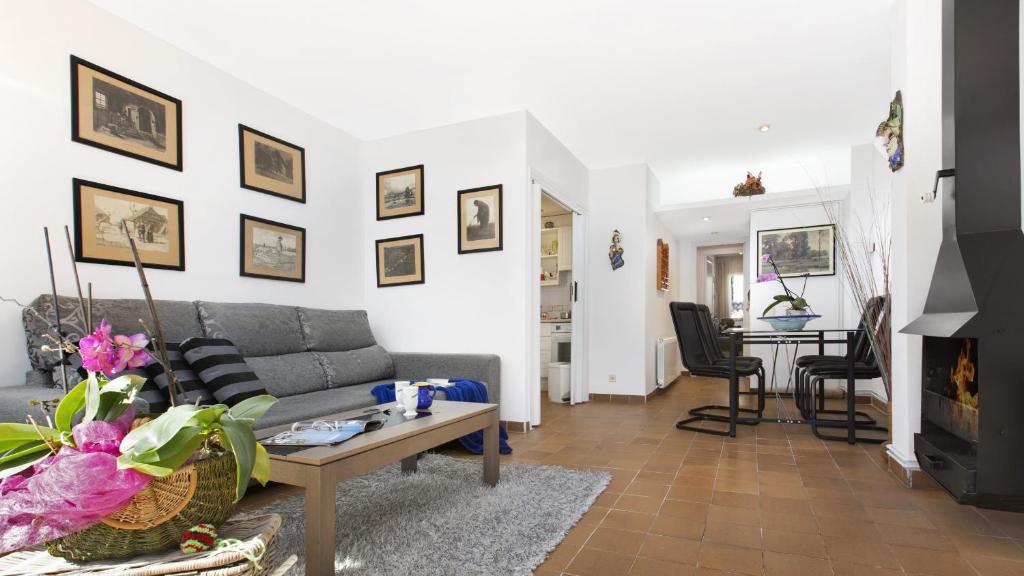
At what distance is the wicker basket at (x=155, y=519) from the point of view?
2.39 feet

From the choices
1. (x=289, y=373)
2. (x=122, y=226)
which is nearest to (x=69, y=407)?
(x=289, y=373)

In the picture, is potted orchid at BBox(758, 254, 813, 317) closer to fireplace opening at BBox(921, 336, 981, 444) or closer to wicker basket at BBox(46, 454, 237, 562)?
fireplace opening at BBox(921, 336, 981, 444)

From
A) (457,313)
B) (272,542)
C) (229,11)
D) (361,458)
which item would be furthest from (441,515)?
(229,11)

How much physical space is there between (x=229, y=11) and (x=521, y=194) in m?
2.17

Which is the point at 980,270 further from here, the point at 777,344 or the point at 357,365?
the point at 357,365

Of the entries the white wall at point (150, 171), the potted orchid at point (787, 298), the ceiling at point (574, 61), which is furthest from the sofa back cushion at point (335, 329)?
the potted orchid at point (787, 298)

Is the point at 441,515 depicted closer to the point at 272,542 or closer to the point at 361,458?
the point at 361,458

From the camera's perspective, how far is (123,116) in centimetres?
291

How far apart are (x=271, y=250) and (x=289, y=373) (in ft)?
3.46

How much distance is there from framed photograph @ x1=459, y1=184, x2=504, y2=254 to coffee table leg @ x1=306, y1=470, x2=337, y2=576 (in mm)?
2714

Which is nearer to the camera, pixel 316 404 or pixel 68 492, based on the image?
pixel 68 492

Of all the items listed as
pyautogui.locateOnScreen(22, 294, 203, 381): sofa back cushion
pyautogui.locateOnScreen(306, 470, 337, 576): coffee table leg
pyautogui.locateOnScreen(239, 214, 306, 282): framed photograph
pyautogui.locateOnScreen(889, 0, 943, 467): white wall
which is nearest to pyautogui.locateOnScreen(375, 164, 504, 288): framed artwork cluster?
pyautogui.locateOnScreen(239, 214, 306, 282): framed photograph

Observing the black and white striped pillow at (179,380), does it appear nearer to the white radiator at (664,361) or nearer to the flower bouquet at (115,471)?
the flower bouquet at (115,471)

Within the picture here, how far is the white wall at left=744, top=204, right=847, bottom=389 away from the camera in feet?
18.2
